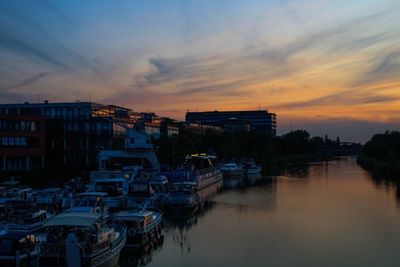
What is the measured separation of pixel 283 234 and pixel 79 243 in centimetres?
1701

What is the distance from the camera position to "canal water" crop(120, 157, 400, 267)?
93.1 feet

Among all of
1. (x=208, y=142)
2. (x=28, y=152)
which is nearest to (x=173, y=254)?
(x=28, y=152)

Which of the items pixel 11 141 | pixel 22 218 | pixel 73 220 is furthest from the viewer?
pixel 11 141

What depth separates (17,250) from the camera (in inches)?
890

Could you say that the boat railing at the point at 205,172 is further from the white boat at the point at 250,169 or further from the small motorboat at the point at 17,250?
the small motorboat at the point at 17,250

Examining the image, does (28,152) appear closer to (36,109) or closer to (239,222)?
(36,109)

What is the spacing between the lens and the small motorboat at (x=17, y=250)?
2239cm

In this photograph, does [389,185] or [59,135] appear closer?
[389,185]

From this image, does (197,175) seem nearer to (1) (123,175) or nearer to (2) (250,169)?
(1) (123,175)

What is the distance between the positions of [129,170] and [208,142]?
6911 centimetres

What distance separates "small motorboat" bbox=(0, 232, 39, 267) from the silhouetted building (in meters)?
44.0

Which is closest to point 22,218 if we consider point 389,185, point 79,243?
Answer: point 79,243

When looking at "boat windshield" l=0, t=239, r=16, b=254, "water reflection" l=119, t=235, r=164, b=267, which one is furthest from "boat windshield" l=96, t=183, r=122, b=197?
"boat windshield" l=0, t=239, r=16, b=254

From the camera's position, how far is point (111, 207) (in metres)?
42.2
